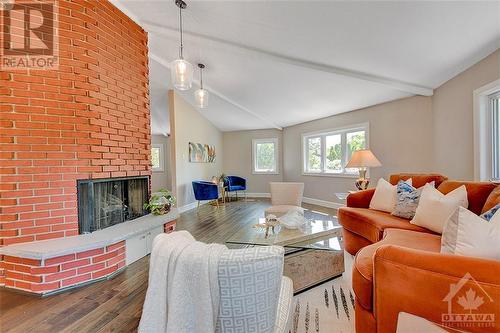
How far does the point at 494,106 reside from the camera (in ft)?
8.89

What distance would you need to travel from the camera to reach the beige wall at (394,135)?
3.92 m

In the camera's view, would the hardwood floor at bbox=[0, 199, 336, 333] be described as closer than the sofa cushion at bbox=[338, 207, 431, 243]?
Yes

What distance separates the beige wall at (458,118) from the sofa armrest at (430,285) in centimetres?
261

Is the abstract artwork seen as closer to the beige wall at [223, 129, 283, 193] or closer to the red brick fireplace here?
the beige wall at [223, 129, 283, 193]

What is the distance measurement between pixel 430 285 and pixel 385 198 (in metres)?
2.14

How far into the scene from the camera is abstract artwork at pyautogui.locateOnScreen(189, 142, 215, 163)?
5.99 m

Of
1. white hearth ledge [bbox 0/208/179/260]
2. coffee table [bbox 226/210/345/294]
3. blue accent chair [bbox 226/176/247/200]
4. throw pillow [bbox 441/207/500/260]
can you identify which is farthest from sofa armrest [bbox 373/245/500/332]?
blue accent chair [bbox 226/176/247/200]

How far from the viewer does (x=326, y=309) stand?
1.82 meters

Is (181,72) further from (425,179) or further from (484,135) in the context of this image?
(484,135)

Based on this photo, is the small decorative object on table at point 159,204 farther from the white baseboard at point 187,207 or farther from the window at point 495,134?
the window at point 495,134

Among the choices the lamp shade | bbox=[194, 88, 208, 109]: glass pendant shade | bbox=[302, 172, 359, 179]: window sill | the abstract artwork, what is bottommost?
bbox=[302, 172, 359, 179]: window sill

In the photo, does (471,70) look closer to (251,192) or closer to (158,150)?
(251,192)

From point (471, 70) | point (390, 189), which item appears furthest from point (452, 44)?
point (390, 189)

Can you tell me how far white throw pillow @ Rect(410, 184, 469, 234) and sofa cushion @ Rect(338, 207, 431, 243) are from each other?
98 mm
